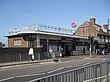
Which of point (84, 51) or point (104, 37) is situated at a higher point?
point (104, 37)

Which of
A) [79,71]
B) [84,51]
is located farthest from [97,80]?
[84,51]

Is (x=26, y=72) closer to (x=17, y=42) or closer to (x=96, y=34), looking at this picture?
(x=17, y=42)

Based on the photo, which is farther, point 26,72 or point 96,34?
point 96,34

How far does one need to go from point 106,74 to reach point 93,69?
57.9 inches

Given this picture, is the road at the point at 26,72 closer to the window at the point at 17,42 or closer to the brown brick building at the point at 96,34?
the window at the point at 17,42

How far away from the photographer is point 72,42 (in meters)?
33.7

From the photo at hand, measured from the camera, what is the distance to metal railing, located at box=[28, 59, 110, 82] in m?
4.40

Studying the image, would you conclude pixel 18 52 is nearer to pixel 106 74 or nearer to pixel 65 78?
pixel 106 74

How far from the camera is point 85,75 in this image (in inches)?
240

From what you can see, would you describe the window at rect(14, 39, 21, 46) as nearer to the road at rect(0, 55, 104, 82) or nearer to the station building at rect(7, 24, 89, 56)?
the station building at rect(7, 24, 89, 56)

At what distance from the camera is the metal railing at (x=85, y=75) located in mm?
4402

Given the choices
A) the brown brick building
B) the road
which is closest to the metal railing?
the road

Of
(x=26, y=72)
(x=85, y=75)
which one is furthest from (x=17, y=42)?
(x=85, y=75)

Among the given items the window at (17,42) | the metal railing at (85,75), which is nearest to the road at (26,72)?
the metal railing at (85,75)
